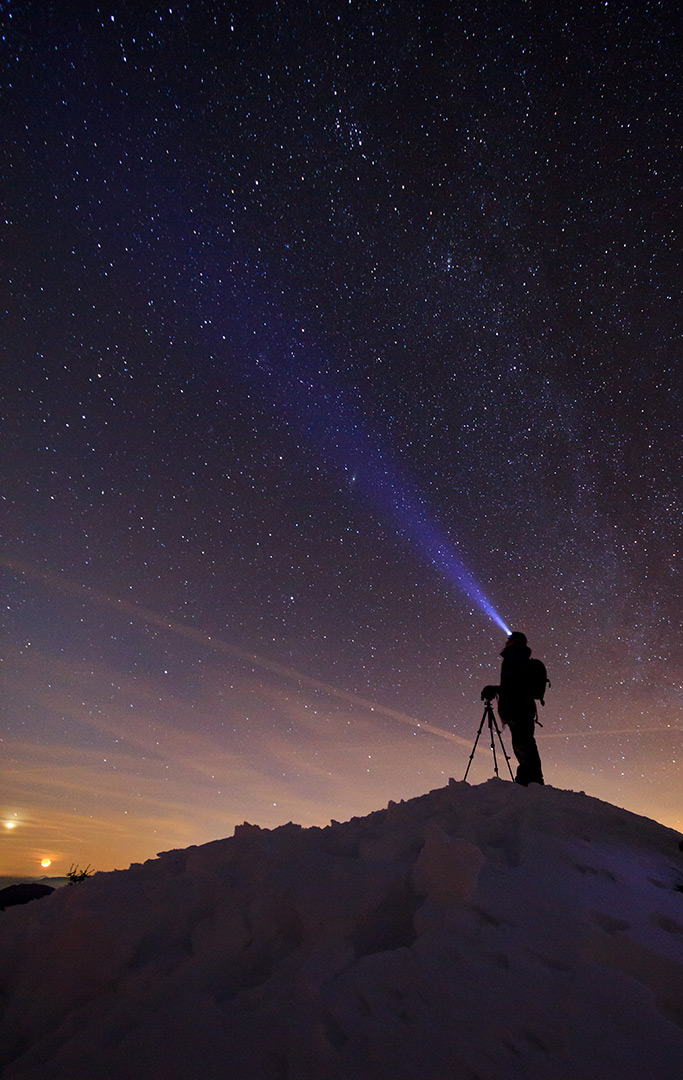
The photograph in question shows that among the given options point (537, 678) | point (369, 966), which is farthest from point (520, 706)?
point (369, 966)

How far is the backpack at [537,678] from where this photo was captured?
7145 mm

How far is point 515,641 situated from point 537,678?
0.61m

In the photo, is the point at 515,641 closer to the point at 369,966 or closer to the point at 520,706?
the point at 520,706

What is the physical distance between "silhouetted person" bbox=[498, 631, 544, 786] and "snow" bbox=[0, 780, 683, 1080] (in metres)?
2.51

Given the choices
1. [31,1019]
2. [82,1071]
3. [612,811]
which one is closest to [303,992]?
[82,1071]

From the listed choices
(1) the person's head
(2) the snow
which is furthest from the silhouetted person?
(2) the snow

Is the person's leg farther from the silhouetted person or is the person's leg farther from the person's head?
the person's head

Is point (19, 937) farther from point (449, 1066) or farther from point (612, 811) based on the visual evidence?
point (612, 811)

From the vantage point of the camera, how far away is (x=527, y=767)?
6.75 meters

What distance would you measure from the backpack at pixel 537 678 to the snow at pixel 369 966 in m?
2.89

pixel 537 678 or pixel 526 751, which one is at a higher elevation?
pixel 537 678

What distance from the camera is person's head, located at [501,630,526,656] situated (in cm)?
750

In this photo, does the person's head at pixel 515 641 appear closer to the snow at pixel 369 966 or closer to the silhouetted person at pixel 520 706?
the silhouetted person at pixel 520 706

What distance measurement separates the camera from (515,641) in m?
7.54
